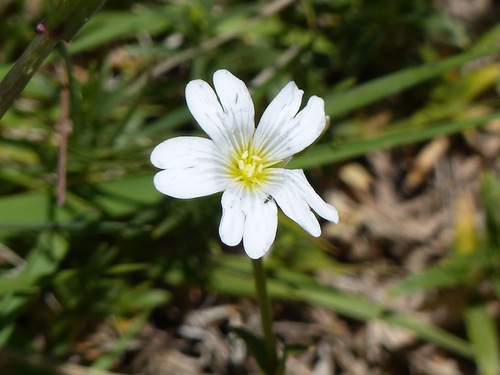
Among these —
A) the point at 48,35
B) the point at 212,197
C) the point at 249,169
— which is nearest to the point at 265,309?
the point at 249,169

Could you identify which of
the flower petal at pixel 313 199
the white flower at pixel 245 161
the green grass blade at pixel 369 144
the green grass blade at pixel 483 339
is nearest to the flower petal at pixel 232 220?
the white flower at pixel 245 161

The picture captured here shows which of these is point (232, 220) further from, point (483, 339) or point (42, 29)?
point (483, 339)

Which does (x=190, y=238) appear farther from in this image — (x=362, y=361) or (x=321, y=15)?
(x=321, y=15)

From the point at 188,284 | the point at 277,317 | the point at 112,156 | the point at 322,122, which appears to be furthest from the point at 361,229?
the point at 322,122

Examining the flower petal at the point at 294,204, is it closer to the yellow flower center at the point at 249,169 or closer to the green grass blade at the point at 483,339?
the yellow flower center at the point at 249,169

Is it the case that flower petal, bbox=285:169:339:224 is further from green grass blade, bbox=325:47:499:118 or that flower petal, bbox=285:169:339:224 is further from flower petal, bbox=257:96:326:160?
green grass blade, bbox=325:47:499:118

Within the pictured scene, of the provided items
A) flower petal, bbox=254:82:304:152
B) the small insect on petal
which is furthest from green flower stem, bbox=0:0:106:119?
flower petal, bbox=254:82:304:152

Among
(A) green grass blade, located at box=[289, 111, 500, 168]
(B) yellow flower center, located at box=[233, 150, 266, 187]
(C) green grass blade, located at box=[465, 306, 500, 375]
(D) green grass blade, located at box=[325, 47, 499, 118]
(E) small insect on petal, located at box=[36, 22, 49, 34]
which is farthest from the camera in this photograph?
(C) green grass blade, located at box=[465, 306, 500, 375]
